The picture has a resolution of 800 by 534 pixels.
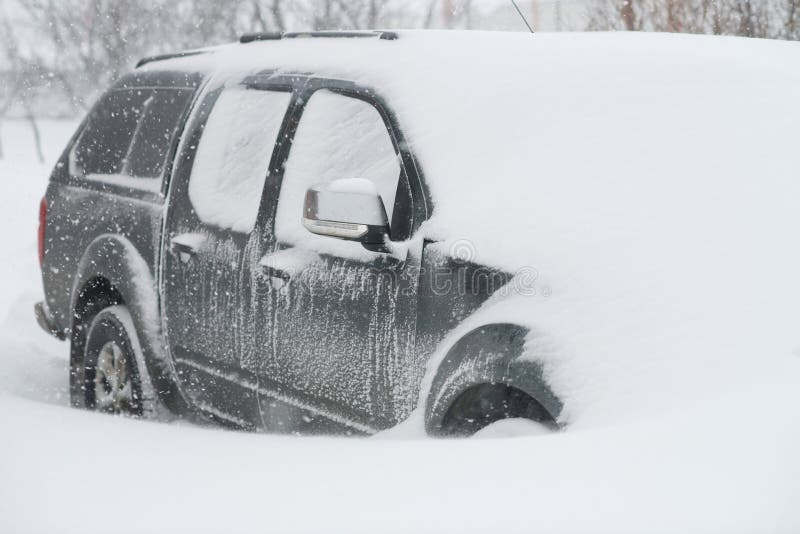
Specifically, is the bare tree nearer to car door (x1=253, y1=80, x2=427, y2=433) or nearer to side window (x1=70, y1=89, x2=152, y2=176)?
side window (x1=70, y1=89, x2=152, y2=176)

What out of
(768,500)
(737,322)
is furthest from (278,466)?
(737,322)

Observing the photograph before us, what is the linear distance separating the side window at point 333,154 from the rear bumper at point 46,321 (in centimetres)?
195

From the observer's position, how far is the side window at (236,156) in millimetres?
3336

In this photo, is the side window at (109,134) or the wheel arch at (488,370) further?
the side window at (109,134)

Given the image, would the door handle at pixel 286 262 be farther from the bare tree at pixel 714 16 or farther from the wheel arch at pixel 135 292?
the bare tree at pixel 714 16

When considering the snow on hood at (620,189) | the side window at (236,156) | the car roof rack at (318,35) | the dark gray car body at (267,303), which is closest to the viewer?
the snow on hood at (620,189)

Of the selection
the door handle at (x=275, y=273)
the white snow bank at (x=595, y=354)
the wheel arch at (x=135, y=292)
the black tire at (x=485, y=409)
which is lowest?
the wheel arch at (x=135, y=292)

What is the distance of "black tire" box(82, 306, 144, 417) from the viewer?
3.93 metres

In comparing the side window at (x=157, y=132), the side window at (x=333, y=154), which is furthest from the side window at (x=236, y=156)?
the side window at (x=157, y=132)

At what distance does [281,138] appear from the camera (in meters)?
3.25

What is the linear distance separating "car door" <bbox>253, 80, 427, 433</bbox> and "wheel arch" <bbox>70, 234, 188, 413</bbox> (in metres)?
0.71

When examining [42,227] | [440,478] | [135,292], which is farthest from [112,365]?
[440,478]

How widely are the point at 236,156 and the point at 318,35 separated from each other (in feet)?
1.85

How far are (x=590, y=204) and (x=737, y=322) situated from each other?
52cm
